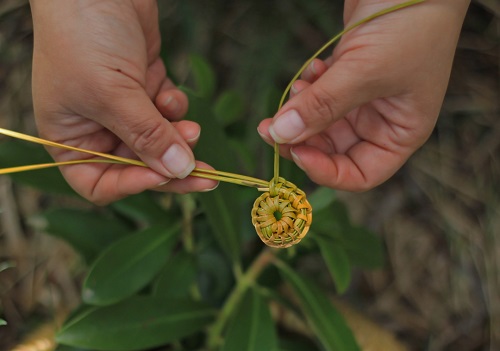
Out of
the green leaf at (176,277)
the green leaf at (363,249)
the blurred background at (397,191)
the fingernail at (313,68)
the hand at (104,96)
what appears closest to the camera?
the hand at (104,96)

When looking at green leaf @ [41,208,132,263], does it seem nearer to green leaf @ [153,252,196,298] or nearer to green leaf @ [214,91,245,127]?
green leaf @ [153,252,196,298]

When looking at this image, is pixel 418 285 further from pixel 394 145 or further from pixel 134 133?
pixel 134 133

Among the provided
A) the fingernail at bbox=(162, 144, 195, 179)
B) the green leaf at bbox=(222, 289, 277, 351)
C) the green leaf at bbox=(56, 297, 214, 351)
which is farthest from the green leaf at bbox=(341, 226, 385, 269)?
the fingernail at bbox=(162, 144, 195, 179)

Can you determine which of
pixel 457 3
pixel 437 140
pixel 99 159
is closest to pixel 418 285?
pixel 437 140

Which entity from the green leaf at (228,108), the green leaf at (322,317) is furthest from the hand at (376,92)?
the green leaf at (228,108)

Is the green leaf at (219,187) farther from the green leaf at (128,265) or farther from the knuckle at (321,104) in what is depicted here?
the knuckle at (321,104)

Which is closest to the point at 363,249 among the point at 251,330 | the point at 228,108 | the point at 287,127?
the point at 251,330
